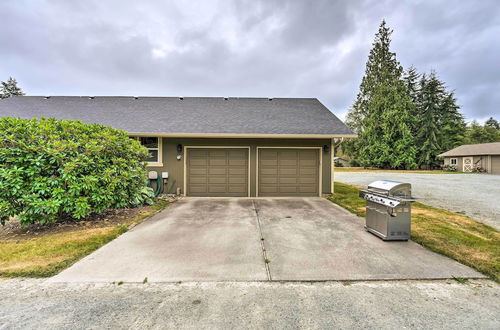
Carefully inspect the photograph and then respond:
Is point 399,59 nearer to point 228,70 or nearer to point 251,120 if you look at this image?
point 228,70

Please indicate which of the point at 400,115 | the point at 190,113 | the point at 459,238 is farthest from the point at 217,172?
the point at 400,115

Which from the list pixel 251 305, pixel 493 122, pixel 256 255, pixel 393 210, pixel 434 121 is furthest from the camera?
pixel 493 122

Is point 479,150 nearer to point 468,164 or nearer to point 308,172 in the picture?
point 468,164

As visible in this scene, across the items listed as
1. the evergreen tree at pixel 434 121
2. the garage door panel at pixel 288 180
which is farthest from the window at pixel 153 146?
the evergreen tree at pixel 434 121

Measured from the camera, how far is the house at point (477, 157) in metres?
23.0

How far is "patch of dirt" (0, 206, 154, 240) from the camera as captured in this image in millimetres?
4031

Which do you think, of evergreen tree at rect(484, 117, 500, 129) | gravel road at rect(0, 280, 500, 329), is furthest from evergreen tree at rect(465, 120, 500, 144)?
gravel road at rect(0, 280, 500, 329)

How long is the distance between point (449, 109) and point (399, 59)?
432 inches

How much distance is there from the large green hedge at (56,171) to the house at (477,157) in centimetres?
3546

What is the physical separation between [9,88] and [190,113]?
40934 mm

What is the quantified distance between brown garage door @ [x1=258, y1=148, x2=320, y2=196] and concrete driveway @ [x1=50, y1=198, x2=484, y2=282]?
314 cm

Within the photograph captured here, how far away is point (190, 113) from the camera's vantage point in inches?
366

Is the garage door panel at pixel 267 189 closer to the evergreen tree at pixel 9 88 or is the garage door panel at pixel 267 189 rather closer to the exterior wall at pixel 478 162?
the exterior wall at pixel 478 162

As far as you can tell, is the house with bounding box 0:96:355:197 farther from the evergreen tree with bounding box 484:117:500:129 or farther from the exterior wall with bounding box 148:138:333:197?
the evergreen tree with bounding box 484:117:500:129
